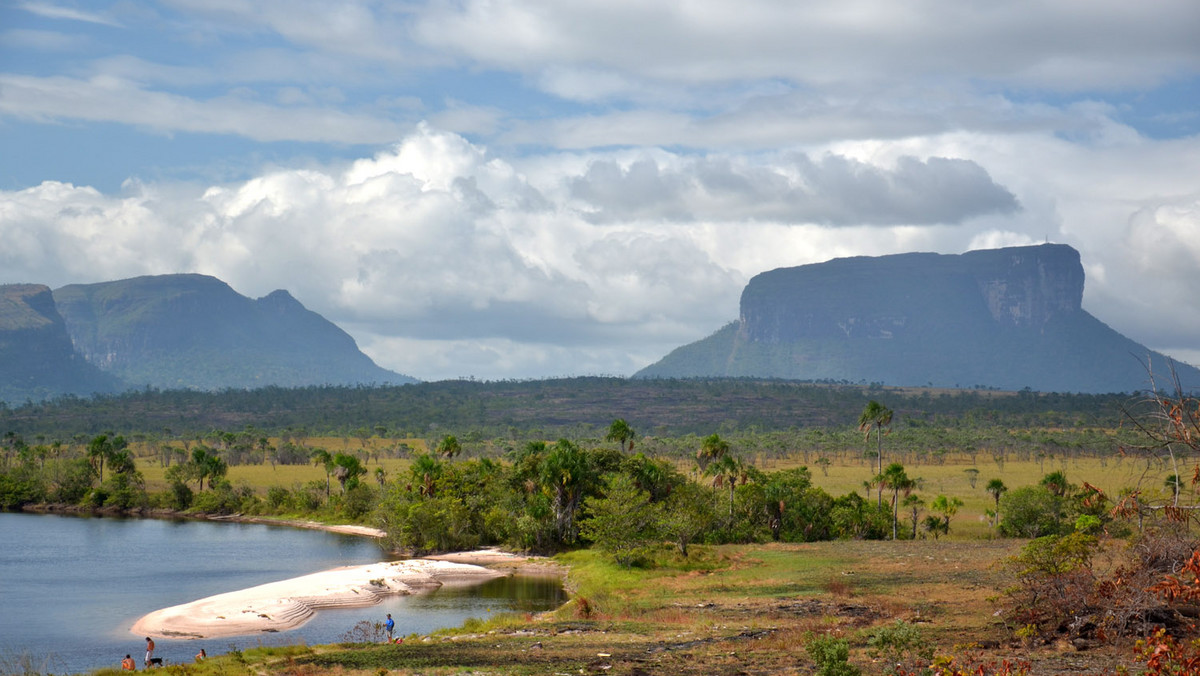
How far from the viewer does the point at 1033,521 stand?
87.9 meters

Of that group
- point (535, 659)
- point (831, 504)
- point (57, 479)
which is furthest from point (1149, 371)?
point (57, 479)

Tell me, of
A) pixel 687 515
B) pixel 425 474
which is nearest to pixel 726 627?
pixel 687 515

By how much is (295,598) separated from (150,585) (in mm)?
15783

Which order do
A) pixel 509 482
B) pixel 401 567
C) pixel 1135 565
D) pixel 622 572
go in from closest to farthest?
1. pixel 1135 565
2. pixel 622 572
3. pixel 401 567
4. pixel 509 482

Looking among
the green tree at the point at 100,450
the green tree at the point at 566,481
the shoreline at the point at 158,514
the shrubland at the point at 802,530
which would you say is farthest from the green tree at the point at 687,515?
the green tree at the point at 100,450

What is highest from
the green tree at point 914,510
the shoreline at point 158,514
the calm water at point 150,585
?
the green tree at point 914,510

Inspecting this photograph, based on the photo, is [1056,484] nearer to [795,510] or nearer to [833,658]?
[795,510]

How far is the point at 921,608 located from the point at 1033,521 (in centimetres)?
4855

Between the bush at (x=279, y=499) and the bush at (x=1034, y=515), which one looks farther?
the bush at (x=279, y=499)

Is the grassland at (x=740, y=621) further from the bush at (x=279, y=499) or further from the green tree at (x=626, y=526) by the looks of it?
the bush at (x=279, y=499)

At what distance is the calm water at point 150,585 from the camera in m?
53.3

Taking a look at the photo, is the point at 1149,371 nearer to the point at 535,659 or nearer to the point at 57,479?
the point at 535,659

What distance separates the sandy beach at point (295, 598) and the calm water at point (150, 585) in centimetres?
147

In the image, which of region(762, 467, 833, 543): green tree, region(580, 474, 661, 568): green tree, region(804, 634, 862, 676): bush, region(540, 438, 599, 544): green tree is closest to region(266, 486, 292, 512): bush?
region(540, 438, 599, 544): green tree
